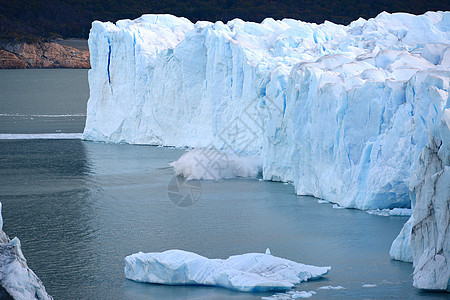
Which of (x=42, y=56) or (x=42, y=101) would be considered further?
(x=42, y=56)

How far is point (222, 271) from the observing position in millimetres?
10742

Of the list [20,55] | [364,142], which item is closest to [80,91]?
[20,55]

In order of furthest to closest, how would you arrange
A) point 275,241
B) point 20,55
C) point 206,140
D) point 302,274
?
1. point 20,55
2. point 206,140
3. point 275,241
4. point 302,274

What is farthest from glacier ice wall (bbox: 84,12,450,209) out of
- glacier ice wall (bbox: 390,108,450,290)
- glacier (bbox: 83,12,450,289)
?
glacier ice wall (bbox: 390,108,450,290)

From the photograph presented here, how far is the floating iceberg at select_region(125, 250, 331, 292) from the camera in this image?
420 inches

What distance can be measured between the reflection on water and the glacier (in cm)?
75

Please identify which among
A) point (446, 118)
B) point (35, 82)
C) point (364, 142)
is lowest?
point (35, 82)

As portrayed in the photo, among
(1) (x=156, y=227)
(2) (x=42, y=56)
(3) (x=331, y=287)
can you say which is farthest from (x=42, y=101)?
Result: (3) (x=331, y=287)

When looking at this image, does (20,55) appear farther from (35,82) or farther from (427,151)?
(427,151)

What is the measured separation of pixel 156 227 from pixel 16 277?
7.29 m

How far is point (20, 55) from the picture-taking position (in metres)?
85.9

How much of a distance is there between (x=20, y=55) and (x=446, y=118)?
8124 centimetres

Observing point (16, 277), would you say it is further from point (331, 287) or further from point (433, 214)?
point (433, 214)

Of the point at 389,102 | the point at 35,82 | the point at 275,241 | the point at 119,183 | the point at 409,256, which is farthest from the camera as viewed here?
the point at 35,82
